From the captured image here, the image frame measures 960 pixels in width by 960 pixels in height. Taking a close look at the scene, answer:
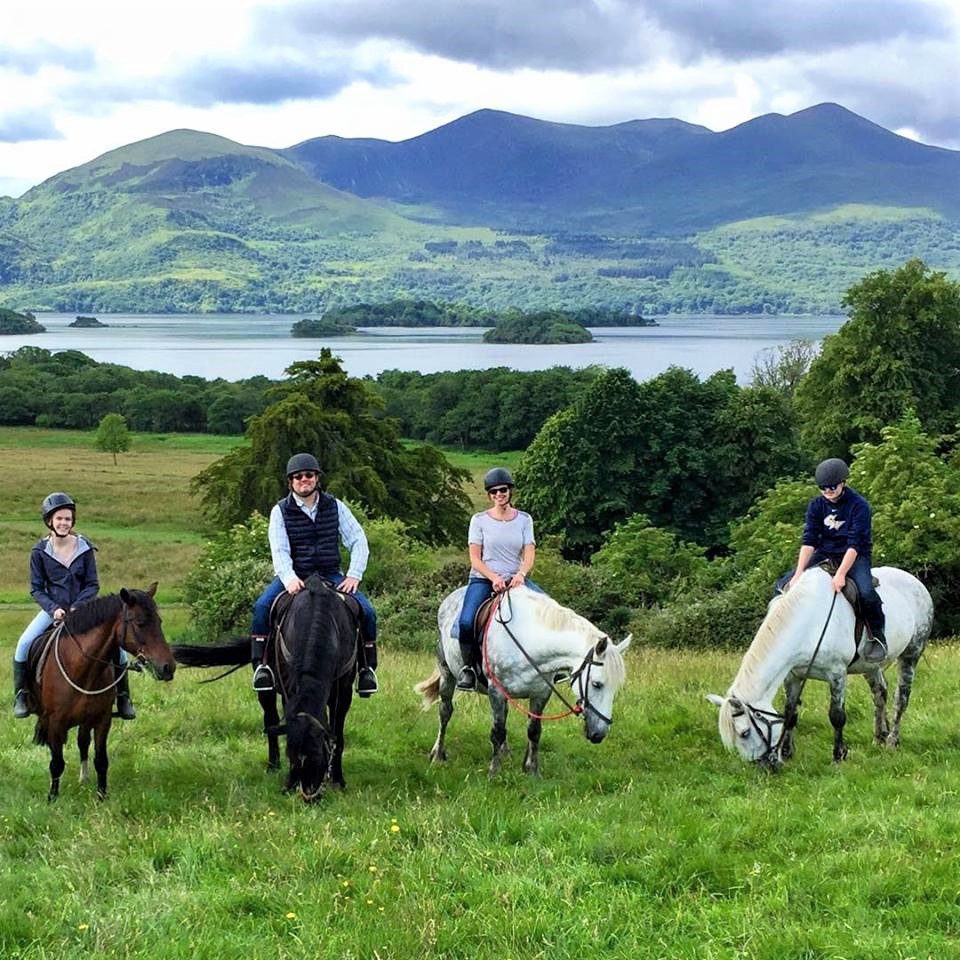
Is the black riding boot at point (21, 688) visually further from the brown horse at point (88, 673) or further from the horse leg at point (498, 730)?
the horse leg at point (498, 730)

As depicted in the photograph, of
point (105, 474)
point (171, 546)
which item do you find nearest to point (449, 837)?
point (171, 546)

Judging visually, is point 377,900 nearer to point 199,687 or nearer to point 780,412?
point 199,687

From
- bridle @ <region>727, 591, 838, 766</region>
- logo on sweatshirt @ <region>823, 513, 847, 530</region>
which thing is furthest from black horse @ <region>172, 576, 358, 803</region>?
logo on sweatshirt @ <region>823, 513, 847, 530</region>

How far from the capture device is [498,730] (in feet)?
35.6

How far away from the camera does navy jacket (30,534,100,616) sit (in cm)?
1052

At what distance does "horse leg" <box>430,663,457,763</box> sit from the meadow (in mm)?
249

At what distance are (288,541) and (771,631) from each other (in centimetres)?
501

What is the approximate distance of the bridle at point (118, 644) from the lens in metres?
9.70

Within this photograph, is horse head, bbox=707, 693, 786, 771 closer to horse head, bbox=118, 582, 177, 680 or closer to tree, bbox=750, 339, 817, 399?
A: horse head, bbox=118, 582, 177, 680

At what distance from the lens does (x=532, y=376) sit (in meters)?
110

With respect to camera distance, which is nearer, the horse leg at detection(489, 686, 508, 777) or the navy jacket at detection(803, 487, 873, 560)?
the horse leg at detection(489, 686, 508, 777)

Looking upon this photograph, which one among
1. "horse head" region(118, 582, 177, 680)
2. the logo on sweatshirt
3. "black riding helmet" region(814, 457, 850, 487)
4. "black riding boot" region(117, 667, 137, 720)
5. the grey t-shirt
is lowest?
"black riding boot" region(117, 667, 137, 720)

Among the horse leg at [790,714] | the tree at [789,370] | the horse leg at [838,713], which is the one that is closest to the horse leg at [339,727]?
the horse leg at [790,714]

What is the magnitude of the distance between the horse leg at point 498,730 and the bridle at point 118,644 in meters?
3.53
